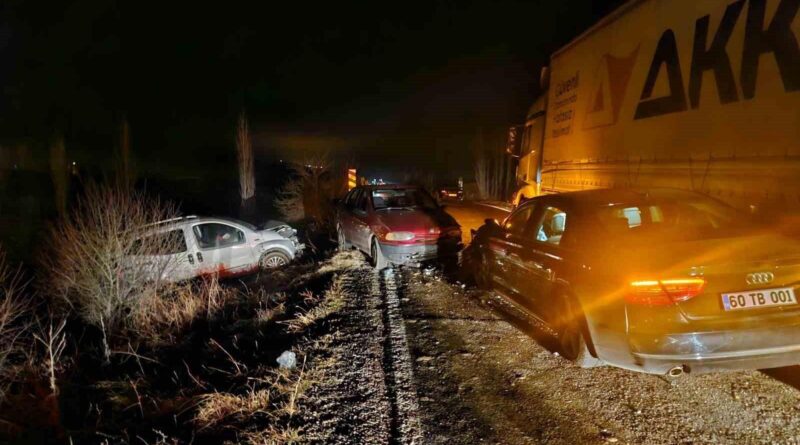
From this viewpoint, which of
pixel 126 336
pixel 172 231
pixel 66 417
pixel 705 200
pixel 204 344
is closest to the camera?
pixel 705 200

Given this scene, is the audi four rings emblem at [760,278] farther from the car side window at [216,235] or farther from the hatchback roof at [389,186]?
the car side window at [216,235]

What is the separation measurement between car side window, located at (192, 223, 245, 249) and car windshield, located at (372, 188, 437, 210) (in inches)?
112

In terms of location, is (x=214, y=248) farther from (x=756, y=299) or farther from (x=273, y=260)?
(x=756, y=299)

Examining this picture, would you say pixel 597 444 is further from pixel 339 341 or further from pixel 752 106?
pixel 752 106

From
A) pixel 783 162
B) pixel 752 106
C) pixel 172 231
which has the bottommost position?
pixel 172 231

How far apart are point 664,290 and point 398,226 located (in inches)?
201

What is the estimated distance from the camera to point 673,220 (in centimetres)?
396

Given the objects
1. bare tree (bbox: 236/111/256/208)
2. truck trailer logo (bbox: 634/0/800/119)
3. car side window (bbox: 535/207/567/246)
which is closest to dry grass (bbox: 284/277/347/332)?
car side window (bbox: 535/207/567/246)

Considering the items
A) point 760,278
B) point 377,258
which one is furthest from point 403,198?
point 760,278

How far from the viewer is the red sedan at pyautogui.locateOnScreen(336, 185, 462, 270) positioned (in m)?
7.69

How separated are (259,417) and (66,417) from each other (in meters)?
2.53

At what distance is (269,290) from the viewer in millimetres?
8312

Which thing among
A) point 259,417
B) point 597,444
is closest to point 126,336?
point 259,417

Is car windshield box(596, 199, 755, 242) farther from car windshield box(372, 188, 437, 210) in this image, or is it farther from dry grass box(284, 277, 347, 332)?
car windshield box(372, 188, 437, 210)
